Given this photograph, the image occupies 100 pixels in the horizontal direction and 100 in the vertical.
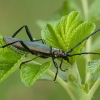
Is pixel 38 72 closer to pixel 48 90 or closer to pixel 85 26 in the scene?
pixel 85 26

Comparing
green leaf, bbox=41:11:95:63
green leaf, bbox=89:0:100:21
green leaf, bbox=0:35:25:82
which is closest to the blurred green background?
green leaf, bbox=89:0:100:21

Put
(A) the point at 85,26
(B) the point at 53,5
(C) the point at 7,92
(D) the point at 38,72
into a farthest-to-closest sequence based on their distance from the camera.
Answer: (B) the point at 53,5
(C) the point at 7,92
(A) the point at 85,26
(D) the point at 38,72

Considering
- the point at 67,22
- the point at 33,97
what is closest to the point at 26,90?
the point at 33,97

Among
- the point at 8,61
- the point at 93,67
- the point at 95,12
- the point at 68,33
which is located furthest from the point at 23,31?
the point at 93,67

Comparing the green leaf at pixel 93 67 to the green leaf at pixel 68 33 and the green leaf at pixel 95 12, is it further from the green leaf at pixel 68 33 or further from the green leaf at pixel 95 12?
the green leaf at pixel 95 12

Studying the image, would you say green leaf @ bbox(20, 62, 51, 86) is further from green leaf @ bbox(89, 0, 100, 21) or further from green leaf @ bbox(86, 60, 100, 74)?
green leaf @ bbox(89, 0, 100, 21)

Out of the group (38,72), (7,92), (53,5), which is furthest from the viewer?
(53,5)

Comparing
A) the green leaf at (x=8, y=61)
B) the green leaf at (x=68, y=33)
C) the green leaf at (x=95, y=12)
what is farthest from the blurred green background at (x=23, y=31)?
the green leaf at (x=8, y=61)

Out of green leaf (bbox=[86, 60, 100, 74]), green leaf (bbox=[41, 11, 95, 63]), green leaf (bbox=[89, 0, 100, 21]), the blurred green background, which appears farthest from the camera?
the blurred green background
